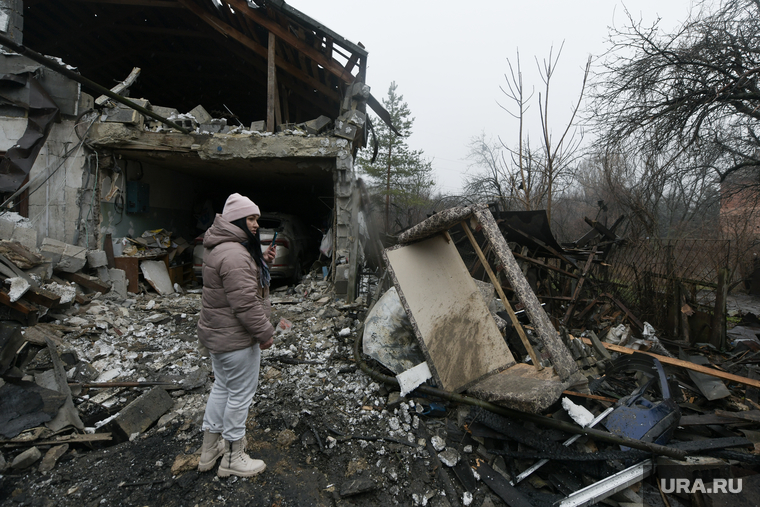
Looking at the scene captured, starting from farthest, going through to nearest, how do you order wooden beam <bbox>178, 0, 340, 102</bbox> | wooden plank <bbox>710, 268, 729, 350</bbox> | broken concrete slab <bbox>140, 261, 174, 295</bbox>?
wooden beam <bbox>178, 0, 340, 102</bbox> < broken concrete slab <bbox>140, 261, 174, 295</bbox> < wooden plank <bbox>710, 268, 729, 350</bbox>

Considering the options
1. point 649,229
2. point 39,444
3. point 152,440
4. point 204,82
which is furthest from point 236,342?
point 204,82

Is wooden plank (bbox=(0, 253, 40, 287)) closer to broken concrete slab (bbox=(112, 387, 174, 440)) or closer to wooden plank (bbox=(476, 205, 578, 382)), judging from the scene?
broken concrete slab (bbox=(112, 387, 174, 440))

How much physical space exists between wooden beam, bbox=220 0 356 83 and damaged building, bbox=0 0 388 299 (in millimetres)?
21

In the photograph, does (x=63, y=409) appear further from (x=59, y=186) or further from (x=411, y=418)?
(x=59, y=186)

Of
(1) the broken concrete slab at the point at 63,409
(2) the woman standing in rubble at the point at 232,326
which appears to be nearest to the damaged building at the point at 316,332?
(1) the broken concrete slab at the point at 63,409

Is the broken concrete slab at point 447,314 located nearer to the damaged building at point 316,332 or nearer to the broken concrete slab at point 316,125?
the damaged building at point 316,332

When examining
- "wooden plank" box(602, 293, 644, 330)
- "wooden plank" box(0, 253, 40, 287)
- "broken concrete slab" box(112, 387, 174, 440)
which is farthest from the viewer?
"wooden plank" box(602, 293, 644, 330)

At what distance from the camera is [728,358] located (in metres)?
4.61

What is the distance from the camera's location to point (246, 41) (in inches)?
274

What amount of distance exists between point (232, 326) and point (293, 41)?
608 cm

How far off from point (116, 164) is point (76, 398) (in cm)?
480

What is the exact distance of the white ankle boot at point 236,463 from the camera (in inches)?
95.0

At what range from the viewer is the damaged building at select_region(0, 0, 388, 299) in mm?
5688

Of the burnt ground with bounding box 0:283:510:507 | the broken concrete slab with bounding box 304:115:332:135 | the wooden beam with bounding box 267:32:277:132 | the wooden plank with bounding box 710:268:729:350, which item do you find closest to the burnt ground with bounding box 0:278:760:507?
the burnt ground with bounding box 0:283:510:507
